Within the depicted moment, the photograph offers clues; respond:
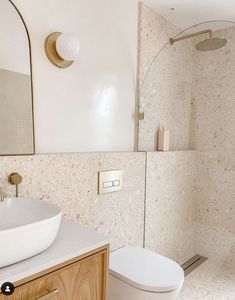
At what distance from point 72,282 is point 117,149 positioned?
1026mm

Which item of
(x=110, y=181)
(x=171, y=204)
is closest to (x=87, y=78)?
(x=110, y=181)

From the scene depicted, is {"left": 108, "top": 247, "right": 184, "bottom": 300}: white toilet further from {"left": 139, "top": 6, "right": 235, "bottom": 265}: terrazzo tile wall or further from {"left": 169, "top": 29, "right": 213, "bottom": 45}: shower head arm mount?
{"left": 169, "top": 29, "right": 213, "bottom": 45}: shower head arm mount

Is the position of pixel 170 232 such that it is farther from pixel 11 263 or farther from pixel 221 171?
pixel 11 263

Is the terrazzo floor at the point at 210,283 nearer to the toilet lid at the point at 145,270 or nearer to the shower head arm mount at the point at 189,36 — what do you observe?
the toilet lid at the point at 145,270

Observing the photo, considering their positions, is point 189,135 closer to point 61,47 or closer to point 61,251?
point 61,47

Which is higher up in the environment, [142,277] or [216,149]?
[216,149]

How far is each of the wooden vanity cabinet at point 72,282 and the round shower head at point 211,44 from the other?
193 centimetres

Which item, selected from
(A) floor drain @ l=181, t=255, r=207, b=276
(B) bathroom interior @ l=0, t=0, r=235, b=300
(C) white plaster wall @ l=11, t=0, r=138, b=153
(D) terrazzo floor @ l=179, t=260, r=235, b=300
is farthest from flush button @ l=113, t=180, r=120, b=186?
(A) floor drain @ l=181, t=255, r=207, b=276

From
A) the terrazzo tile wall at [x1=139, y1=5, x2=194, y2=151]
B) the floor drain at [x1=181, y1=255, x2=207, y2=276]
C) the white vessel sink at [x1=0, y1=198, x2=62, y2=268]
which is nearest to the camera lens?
the white vessel sink at [x1=0, y1=198, x2=62, y2=268]

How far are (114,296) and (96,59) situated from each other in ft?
4.63

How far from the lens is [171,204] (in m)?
2.08

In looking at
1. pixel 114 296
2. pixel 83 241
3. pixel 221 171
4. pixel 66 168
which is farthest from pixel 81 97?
pixel 221 171

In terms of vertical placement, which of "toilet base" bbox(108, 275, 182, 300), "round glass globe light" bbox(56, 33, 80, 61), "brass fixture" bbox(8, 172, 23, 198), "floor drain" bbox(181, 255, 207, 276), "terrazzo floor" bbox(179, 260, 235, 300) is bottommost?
"terrazzo floor" bbox(179, 260, 235, 300)

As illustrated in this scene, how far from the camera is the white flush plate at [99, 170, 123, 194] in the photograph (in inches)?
57.5
